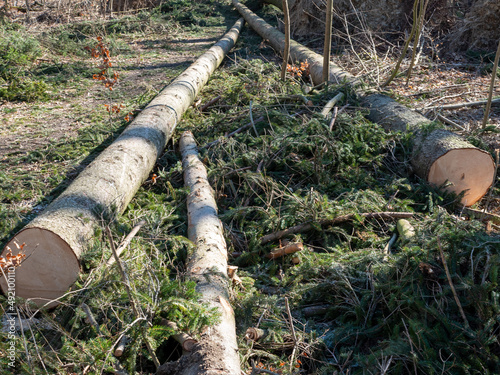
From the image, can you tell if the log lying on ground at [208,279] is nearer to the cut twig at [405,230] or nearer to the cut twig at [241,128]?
the cut twig at [241,128]

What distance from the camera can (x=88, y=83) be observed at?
8.10m

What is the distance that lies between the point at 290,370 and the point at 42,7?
51.8 ft

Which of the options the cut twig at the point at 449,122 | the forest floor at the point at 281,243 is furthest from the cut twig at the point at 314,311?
the cut twig at the point at 449,122

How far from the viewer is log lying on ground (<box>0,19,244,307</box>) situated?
2.95 metres

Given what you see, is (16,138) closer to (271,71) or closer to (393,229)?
(271,71)

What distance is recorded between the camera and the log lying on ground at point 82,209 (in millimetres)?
2947

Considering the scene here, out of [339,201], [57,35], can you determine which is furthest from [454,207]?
[57,35]

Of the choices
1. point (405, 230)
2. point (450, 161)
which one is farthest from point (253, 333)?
point (450, 161)

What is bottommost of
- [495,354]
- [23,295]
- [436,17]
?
[23,295]

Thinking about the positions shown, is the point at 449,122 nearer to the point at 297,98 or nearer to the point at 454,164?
the point at 454,164

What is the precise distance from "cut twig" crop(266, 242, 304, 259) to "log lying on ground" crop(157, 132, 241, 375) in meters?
0.46

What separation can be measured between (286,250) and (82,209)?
1740 millimetres

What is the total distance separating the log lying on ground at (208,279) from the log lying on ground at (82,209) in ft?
Result: 1.96

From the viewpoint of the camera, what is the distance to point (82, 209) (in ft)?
10.8
